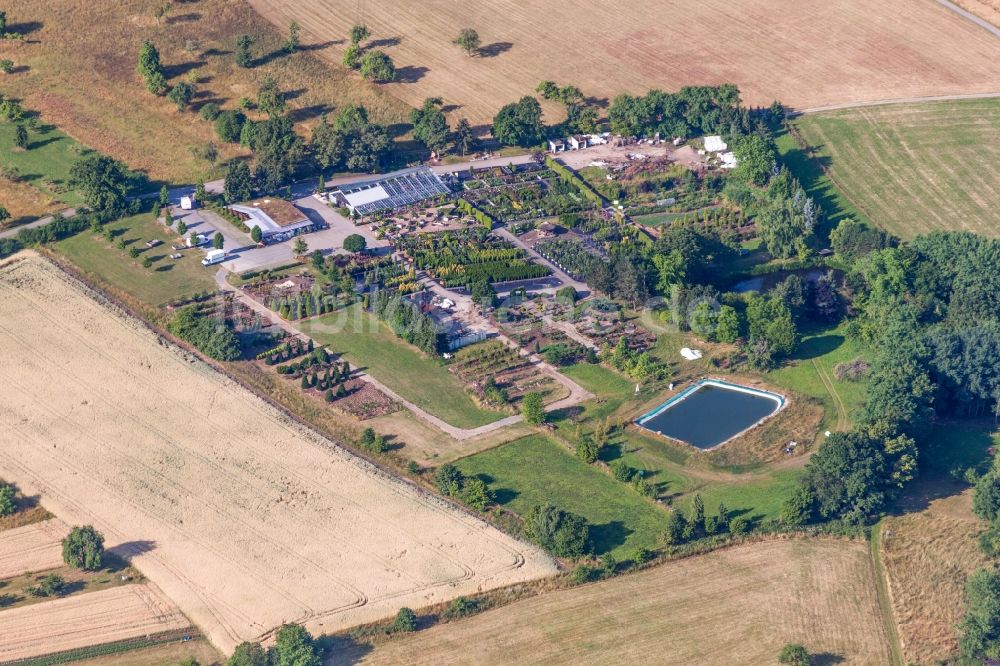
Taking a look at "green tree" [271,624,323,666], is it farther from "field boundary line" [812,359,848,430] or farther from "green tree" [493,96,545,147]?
"green tree" [493,96,545,147]

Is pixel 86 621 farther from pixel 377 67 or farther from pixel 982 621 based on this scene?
pixel 377 67

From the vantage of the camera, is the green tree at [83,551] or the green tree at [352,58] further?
the green tree at [352,58]

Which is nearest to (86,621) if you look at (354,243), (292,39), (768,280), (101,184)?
(354,243)

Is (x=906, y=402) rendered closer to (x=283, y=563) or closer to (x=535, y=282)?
(x=535, y=282)

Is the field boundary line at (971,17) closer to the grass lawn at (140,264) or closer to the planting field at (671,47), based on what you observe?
the planting field at (671,47)

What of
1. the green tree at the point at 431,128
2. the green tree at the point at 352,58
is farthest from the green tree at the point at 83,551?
the green tree at the point at 352,58
